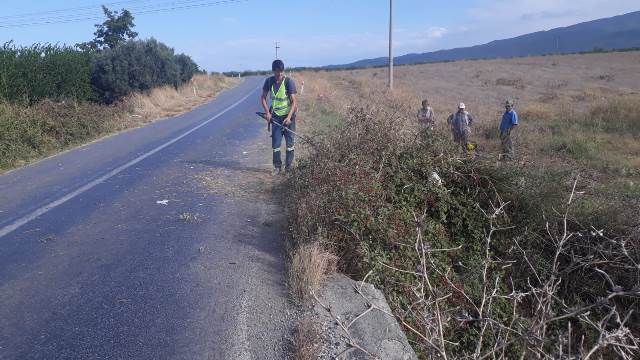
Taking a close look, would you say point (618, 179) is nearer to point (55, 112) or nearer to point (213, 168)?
point (213, 168)

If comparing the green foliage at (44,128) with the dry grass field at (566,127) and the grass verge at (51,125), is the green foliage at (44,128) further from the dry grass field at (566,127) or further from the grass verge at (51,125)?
the dry grass field at (566,127)

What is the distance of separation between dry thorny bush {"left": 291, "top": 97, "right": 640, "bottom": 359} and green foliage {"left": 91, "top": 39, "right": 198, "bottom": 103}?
64.4 feet

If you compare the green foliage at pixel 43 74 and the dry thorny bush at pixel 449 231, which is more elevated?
the green foliage at pixel 43 74

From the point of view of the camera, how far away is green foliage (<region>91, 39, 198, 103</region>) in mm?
23953

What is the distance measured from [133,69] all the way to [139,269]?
74.9 feet

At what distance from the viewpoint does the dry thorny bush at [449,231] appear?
4832 mm

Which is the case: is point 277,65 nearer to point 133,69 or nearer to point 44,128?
point 44,128

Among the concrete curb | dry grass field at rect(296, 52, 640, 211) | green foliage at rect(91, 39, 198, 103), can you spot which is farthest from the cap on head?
green foliage at rect(91, 39, 198, 103)

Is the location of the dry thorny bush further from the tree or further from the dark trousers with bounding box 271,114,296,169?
the tree

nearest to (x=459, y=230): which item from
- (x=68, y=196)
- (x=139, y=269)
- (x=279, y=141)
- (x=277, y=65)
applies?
(x=279, y=141)

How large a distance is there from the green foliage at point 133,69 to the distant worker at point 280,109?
1766 centimetres

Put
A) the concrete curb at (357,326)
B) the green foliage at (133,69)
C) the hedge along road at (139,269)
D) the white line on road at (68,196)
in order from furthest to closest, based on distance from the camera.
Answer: the green foliage at (133,69) < the white line on road at (68,196) < the hedge along road at (139,269) < the concrete curb at (357,326)

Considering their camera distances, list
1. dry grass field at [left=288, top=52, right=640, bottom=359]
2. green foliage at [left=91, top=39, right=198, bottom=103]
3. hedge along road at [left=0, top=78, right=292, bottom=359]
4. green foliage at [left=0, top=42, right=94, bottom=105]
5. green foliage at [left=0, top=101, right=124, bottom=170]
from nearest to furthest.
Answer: hedge along road at [left=0, top=78, right=292, bottom=359]
dry grass field at [left=288, top=52, right=640, bottom=359]
green foliage at [left=0, top=101, right=124, bottom=170]
green foliage at [left=0, top=42, right=94, bottom=105]
green foliage at [left=91, top=39, right=198, bottom=103]

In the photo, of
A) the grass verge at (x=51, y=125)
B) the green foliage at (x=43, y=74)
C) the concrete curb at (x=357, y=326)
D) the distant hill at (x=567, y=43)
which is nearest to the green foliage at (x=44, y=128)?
the grass verge at (x=51, y=125)
